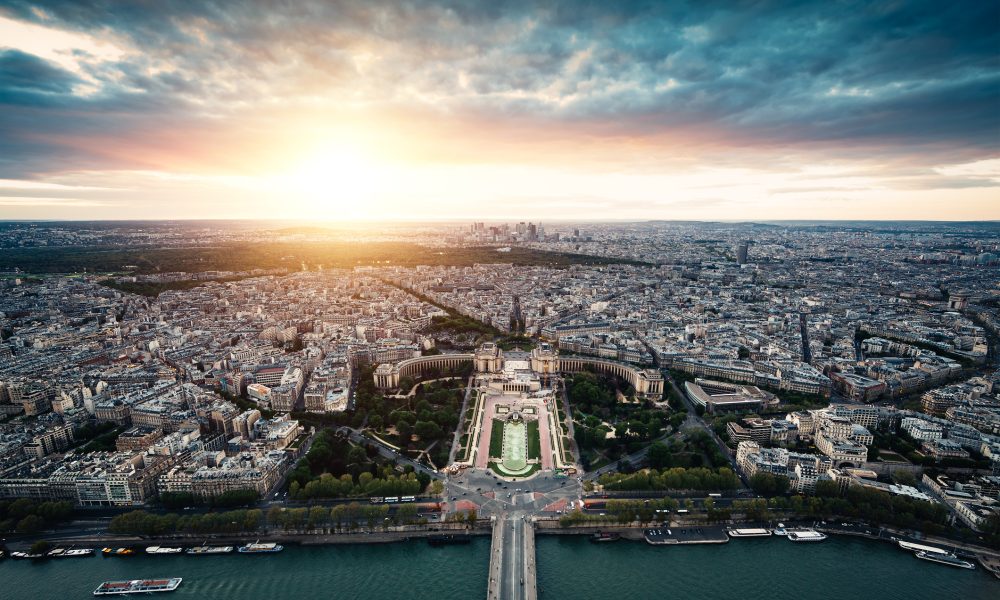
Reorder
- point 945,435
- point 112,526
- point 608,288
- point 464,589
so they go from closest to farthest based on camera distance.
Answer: point 464,589, point 112,526, point 945,435, point 608,288

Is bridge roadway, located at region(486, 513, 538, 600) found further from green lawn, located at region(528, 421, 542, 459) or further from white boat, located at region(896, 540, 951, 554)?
white boat, located at region(896, 540, 951, 554)

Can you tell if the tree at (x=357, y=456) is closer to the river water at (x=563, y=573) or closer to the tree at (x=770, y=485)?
the river water at (x=563, y=573)

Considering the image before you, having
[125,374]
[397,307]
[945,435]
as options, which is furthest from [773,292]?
[125,374]

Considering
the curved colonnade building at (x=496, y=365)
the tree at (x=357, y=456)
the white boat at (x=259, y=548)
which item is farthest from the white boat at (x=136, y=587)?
the curved colonnade building at (x=496, y=365)

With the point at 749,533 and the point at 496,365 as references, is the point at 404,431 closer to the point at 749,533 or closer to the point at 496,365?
the point at 496,365

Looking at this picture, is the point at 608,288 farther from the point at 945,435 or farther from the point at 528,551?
the point at 528,551

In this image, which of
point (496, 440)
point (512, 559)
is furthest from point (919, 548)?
point (496, 440)

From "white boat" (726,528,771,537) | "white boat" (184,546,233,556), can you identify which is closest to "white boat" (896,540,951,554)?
"white boat" (726,528,771,537)
